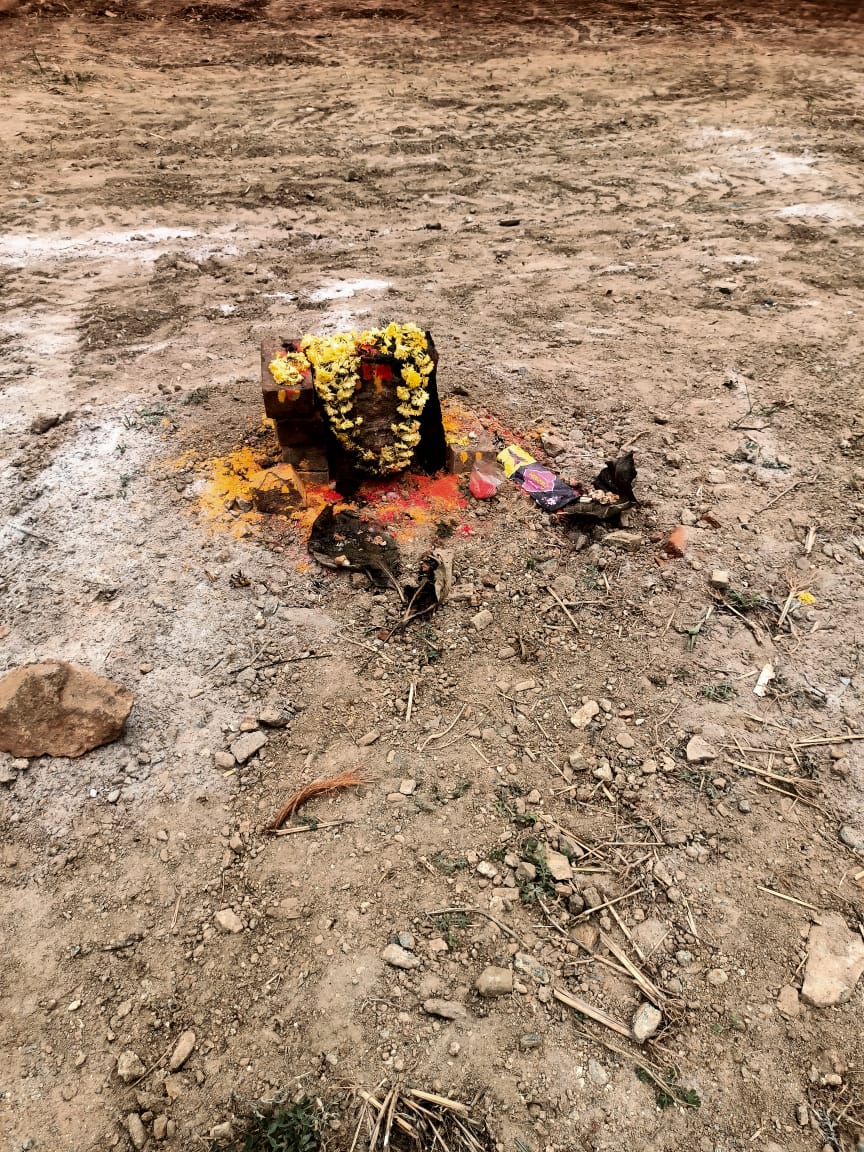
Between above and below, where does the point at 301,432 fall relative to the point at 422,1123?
above

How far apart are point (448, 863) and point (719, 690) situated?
1.48 meters

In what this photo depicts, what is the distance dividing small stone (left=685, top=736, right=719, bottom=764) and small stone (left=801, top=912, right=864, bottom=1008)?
67cm

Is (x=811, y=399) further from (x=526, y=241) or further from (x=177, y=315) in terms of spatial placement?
(x=177, y=315)

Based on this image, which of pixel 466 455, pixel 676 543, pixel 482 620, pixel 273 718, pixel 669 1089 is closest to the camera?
pixel 669 1089

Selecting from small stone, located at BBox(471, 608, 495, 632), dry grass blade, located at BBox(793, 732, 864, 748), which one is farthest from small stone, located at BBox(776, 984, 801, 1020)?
small stone, located at BBox(471, 608, 495, 632)

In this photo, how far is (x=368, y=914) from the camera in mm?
2484

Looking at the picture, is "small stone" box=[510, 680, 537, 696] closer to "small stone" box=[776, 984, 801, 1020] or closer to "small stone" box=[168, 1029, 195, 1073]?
"small stone" box=[776, 984, 801, 1020]

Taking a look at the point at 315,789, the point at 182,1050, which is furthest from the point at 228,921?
the point at 315,789

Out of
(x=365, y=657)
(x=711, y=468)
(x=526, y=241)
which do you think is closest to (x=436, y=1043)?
(x=365, y=657)

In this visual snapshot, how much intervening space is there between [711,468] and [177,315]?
4.31 metres

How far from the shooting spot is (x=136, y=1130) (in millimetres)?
2064

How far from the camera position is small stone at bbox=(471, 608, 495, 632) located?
3430 mm

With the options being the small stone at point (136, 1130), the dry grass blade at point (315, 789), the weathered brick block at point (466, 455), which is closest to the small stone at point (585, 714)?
the dry grass blade at point (315, 789)

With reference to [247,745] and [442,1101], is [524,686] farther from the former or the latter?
[442,1101]
